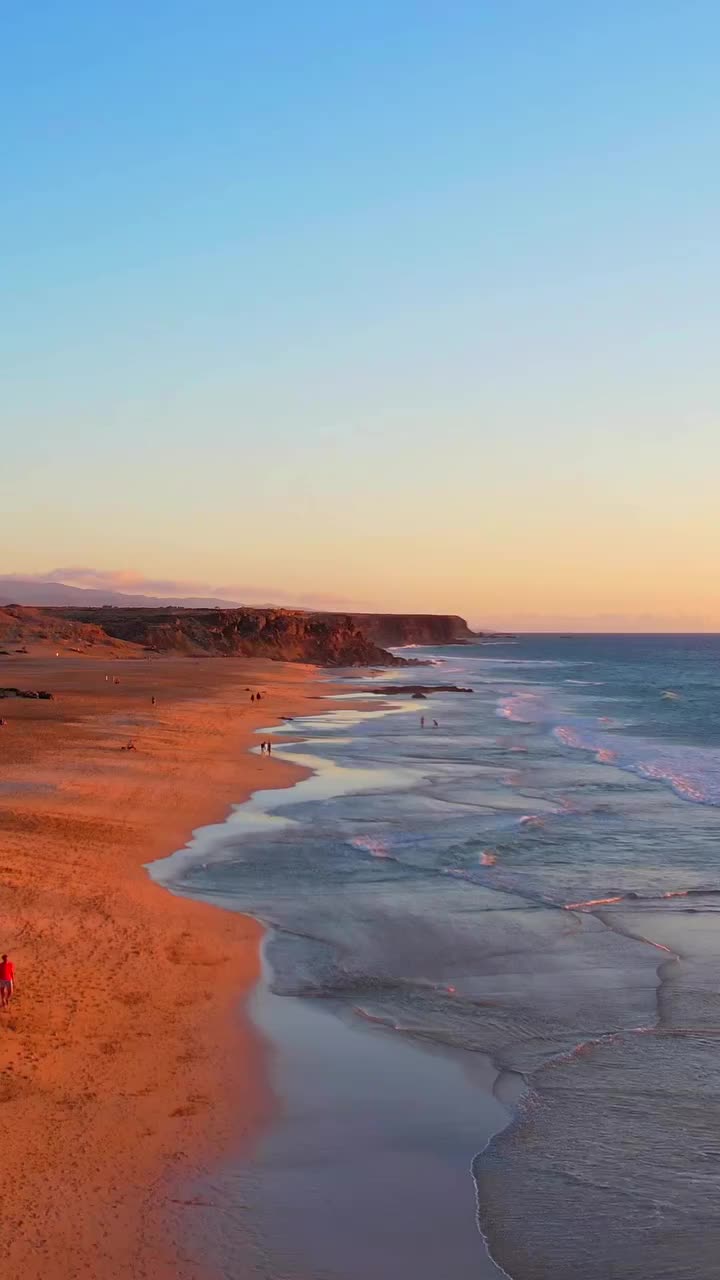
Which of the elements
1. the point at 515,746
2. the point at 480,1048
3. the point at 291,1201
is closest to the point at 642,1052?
the point at 480,1048

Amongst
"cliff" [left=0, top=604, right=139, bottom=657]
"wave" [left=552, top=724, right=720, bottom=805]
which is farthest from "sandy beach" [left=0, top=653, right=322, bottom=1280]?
"cliff" [left=0, top=604, right=139, bottom=657]

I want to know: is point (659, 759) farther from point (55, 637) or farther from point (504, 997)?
point (55, 637)

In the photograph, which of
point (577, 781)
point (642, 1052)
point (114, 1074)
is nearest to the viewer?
point (114, 1074)

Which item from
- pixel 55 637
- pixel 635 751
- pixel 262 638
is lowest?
pixel 635 751

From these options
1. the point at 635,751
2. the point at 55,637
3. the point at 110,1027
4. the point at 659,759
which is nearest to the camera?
the point at 110,1027

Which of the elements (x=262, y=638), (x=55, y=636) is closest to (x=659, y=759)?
(x=55, y=636)

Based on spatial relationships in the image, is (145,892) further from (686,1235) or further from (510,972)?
(686,1235)

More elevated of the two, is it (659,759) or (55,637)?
(55,637)
